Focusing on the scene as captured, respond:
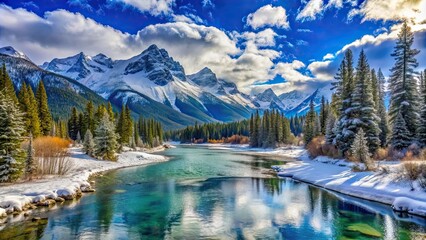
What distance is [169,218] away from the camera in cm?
2191

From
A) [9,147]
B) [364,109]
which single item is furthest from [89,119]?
[364,109]

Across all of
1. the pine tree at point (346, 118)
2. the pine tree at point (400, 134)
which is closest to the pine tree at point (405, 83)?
the pine tree at point (400, 134)

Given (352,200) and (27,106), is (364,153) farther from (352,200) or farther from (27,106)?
(27,106)

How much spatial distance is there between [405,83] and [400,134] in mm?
8198

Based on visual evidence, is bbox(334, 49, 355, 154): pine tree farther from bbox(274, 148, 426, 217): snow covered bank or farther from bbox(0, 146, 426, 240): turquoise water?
bbox(0, 146, 426, 240): turquoise water

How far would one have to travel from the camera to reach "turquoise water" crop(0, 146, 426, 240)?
18453 millimetres

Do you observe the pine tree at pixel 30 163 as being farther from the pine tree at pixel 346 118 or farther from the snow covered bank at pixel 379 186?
the pine tree at pixel 346 118

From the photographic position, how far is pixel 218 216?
2234 cm

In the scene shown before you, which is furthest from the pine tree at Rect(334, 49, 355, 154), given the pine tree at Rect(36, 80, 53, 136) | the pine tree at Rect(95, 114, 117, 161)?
the pine tree at Rect(36, 80, 53, 136)

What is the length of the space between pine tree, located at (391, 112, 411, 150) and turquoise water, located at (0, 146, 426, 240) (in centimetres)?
1757

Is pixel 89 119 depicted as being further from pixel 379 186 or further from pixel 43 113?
pixel 379 186

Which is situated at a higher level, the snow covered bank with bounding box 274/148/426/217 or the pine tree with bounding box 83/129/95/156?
the pine tree with bounding box 83/129/95/156

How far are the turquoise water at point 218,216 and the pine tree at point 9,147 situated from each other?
8068 millimetres

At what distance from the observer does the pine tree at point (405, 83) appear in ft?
145
